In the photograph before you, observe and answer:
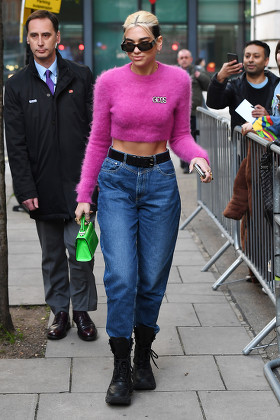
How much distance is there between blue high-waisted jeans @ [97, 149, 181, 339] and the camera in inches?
161

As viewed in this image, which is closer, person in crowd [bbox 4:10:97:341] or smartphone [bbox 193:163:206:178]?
smartphone [bbox 193:163:206:178]

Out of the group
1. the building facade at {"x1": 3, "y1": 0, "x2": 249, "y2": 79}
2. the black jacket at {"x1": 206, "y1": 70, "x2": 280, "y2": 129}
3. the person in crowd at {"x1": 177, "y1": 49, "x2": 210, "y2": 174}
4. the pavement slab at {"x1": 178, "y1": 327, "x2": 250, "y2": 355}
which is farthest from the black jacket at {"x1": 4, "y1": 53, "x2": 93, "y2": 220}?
the building facade at {"x1": 3, "y1": 0, "x2": 249, "y2": 79}

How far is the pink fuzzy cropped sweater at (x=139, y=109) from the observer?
4.05 metres

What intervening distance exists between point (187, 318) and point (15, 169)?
1.57 m

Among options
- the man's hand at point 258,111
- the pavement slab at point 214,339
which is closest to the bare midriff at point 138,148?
the pavement slab at point 214,339

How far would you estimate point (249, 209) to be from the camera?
5754 millimetres

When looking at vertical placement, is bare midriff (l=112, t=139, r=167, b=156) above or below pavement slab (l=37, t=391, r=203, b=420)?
above

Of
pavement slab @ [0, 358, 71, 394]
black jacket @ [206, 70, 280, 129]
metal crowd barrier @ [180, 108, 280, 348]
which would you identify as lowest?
pavement slab @ [0, 358, 71, 394]

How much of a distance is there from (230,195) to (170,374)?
2561 mm

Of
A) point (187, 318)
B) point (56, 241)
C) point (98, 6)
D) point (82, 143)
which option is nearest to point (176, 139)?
point (82, 143)

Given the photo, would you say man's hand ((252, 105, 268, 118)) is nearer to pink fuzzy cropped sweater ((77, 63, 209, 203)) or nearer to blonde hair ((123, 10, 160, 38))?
pink fuzzy cropped sweater ((77, 63, 209, 203))

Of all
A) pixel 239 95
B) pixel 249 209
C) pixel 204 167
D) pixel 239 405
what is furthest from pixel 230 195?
pixel 239 405

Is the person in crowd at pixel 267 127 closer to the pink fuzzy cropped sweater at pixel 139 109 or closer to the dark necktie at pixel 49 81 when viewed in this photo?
the pink fuzzy cropped sweater at pixel 139 109

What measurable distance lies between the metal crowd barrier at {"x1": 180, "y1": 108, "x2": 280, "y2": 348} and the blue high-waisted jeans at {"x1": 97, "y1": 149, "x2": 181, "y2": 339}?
31.5 inches
